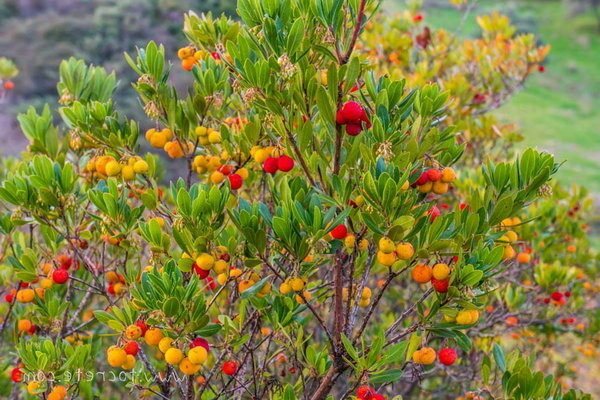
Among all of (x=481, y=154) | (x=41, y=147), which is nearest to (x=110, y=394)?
(x=41, y=147)

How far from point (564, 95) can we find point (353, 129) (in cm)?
2452

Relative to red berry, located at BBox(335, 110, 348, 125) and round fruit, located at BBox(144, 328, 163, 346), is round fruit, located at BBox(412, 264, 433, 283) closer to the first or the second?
red berry, located at BBox(335, 110, 348, 125)

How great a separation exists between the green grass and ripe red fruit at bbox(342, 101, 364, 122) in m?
10.2

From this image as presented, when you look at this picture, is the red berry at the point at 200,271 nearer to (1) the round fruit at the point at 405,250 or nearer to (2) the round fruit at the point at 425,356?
(1) the round fruit at the point at 405,250

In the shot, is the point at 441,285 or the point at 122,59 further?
the point at 122,59

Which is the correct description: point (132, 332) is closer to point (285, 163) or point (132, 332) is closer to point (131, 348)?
point (131, 348)

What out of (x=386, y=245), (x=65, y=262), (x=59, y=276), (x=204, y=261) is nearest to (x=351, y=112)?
(x=386, y=245)

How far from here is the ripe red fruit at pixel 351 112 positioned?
68.0 inches

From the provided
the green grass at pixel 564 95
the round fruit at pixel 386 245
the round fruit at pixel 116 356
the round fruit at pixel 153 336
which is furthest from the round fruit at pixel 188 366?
the green grass at pixel 564 95

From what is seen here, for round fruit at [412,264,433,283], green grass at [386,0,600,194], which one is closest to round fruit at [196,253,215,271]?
round fruit at [412,264,433,283]

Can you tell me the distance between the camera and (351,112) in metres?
1.73

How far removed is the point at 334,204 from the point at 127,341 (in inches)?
34.8

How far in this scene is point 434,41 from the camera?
17.3 feet

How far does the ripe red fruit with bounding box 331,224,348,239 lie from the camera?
5.81 feet
